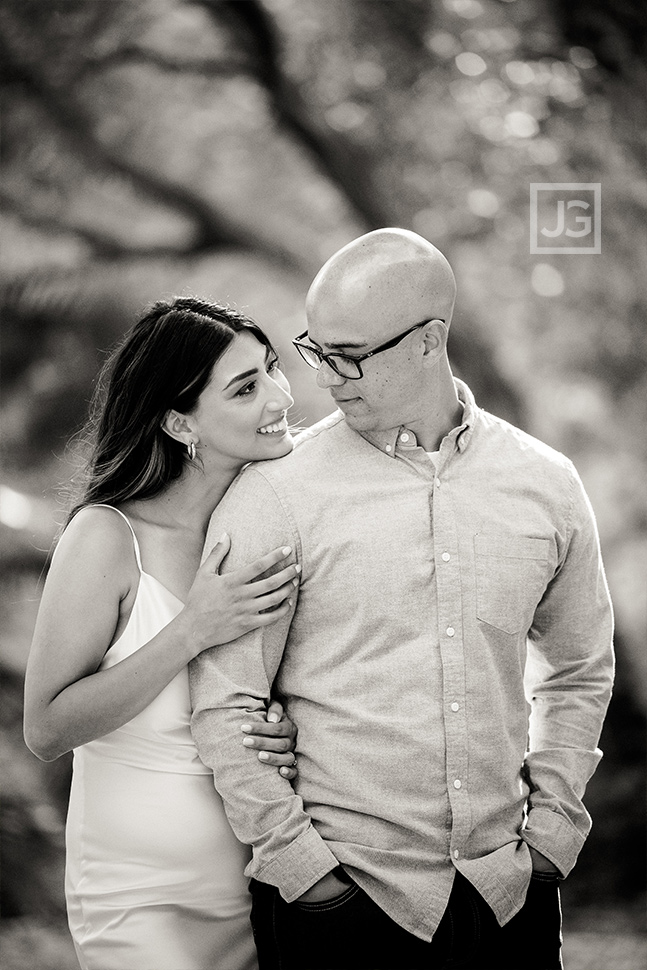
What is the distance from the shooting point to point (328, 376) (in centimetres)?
169

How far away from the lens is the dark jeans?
65.7 inches

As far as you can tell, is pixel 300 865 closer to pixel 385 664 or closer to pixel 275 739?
pixel 275 739

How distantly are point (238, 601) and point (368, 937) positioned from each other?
0.64 meters

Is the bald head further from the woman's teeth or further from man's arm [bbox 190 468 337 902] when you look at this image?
man's arm [bbox 190 468 337 902]

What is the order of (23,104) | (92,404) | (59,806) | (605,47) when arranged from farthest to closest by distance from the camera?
1. (59,806)
2. (23,104)
3. (605,47)
4. (92,404)

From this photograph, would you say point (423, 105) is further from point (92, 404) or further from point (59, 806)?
point (59, 806)

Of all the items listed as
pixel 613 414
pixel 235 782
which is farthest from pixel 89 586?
pixel 613 414

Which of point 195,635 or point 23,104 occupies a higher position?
point 23,104

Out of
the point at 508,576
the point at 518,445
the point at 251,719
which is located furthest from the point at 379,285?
the point at 251,719

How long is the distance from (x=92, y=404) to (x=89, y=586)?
0.60 metres

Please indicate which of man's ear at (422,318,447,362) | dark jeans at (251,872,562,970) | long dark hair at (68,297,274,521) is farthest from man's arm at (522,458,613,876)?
long dark hair at (68,297,274,521)

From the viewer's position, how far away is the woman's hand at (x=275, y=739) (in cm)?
165

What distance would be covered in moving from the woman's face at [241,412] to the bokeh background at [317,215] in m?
1.23

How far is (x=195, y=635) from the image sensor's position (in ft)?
5.52
